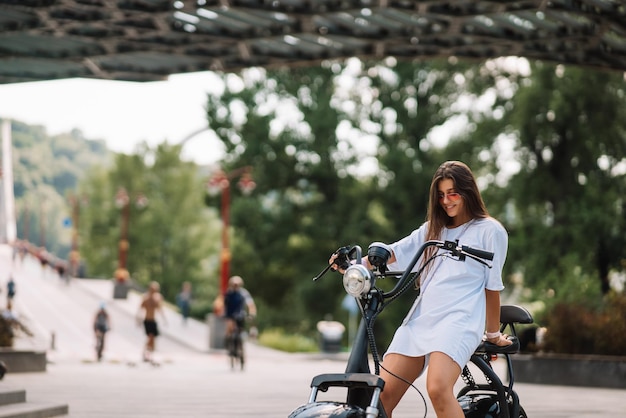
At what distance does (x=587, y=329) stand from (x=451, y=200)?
14223mm

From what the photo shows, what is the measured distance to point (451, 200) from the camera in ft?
17.0

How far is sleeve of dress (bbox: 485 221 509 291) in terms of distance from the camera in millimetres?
5066

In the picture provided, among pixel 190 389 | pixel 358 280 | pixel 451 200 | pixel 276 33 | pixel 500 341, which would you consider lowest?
pixel 190 389

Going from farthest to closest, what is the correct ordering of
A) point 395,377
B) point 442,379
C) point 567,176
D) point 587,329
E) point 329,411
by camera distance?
point 567,176
point 587,329
point 395,377
point 442,379
point 329,411

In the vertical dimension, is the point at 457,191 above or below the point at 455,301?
above

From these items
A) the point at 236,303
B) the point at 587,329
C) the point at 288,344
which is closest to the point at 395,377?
the point at 587,329

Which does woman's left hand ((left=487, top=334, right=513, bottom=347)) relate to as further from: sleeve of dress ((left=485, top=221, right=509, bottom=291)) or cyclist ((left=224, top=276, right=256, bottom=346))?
cyclist ((left=224, top=276, right=256, bottom=346))

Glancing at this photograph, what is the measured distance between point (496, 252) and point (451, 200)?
0.30 meters

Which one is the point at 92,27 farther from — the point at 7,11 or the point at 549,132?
the point at 549,132

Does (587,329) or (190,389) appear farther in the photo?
(587,329)

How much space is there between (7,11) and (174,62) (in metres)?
5.28

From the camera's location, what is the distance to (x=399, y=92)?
1892 inches

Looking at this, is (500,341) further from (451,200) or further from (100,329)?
(100,329)

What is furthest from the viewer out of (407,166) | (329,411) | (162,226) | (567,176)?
(162,226)
